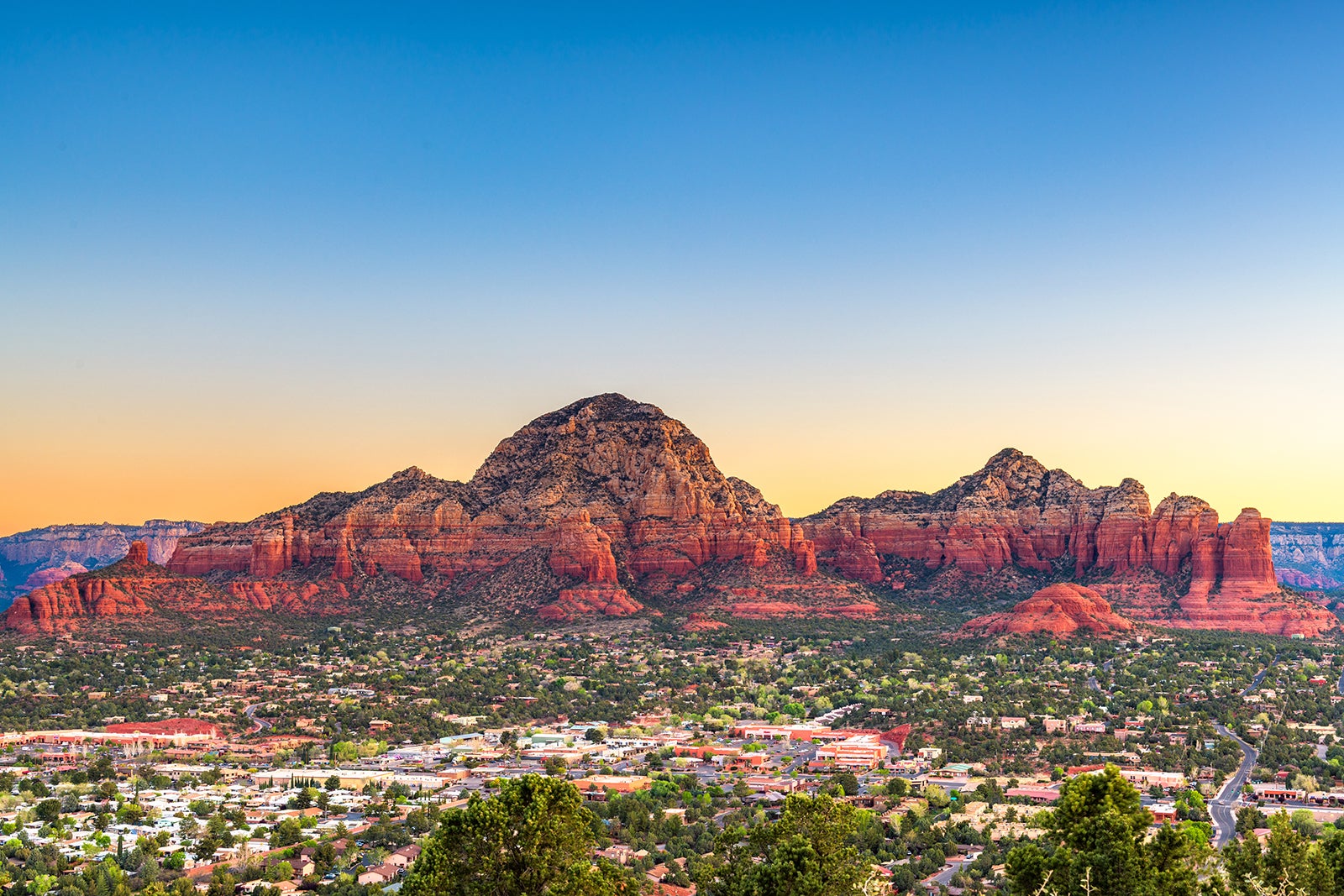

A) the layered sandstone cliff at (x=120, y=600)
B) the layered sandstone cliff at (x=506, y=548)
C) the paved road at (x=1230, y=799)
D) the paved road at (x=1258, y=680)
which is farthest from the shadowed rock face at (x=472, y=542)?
the paved road at (x=1230, y=799)

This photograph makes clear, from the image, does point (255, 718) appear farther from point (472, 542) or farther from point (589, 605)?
point (472, 542)

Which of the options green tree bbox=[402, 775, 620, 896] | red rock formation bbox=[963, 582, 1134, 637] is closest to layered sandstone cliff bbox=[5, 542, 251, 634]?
red rock formation bbox=[963, 582, 1134, 637]

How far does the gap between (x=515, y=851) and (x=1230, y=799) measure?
5388cm

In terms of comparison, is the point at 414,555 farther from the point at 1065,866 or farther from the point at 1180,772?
the point at 1065,866

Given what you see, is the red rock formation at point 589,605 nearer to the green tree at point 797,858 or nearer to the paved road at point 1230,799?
the paved road at point 1230,799

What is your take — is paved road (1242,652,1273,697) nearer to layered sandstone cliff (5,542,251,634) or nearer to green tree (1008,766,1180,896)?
green tree (1008,766,1180,896)

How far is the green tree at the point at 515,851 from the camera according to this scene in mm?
45219

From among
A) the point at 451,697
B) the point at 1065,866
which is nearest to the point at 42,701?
the point at 451,697

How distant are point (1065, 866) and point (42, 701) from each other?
102034 millimetres

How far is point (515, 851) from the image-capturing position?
46.5m

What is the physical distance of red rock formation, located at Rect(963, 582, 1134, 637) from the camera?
155 m

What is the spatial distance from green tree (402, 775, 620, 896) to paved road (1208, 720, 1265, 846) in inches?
1510

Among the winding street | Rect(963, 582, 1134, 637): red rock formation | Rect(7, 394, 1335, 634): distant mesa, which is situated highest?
Rect(7, 394, 1335, 634): distant mesa

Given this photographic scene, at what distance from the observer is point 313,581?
184625 millimetres
